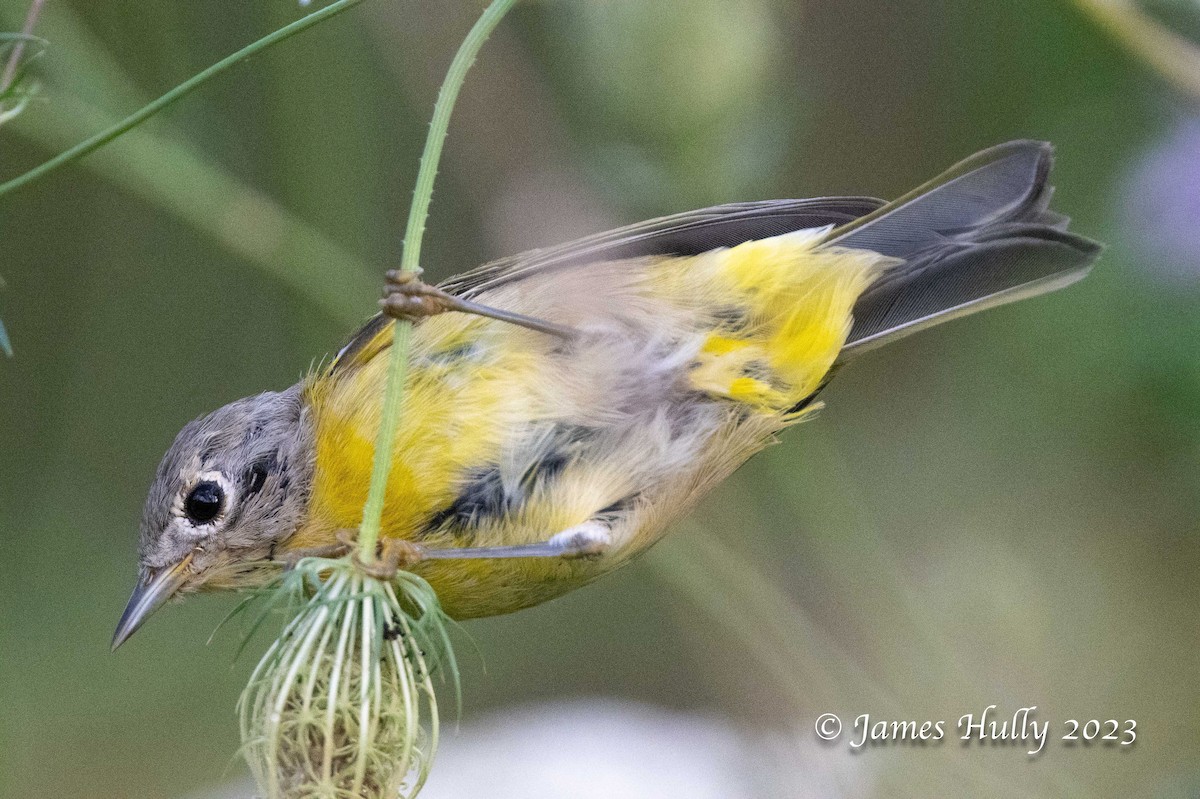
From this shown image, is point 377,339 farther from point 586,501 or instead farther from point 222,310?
point 222,310

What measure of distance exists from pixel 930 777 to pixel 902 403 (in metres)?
2.62

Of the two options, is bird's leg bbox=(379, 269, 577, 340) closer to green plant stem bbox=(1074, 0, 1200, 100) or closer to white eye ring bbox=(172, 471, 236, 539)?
white eye ring bbox=(172, 471, 236, 539)

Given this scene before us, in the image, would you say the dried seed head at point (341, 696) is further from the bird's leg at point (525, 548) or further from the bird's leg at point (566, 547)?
the bird's leg at point (566, 547)

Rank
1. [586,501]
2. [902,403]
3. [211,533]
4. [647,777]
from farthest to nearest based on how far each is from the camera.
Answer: [902,403] < [647,777] < [211,533] < [586,501]

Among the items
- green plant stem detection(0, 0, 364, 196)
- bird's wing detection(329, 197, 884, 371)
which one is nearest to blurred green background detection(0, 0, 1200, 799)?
bird's wing detection(329, 197, 884, 371)

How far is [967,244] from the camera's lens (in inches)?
114

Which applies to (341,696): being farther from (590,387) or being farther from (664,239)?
(664,239)

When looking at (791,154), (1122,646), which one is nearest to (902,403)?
(791,154)

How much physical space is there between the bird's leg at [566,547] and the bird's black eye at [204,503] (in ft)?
2.31

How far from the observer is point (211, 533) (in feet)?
9.55

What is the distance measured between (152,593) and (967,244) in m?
2.15

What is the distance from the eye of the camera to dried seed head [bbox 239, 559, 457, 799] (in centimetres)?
195

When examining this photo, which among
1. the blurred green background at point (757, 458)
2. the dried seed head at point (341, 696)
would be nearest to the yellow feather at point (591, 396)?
the blurred green background at point (757, 458)

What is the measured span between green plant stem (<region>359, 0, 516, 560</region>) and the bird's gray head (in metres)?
1.16
